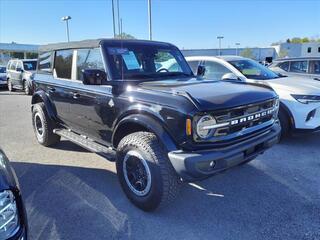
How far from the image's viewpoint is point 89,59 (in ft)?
13.8

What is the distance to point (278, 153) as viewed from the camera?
524 centimetres

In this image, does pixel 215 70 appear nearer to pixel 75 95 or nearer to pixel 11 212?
pixel 75 95

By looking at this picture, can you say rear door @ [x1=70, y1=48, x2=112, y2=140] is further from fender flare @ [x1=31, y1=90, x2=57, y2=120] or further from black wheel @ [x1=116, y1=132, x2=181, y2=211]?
fender flare @ [x1=31, y1=90, x2=57, y2=120]

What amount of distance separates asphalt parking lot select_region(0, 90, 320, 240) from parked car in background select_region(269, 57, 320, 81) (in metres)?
4.43

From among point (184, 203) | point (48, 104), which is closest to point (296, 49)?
point (48, 104)

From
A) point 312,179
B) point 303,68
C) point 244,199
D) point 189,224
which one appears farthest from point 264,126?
point 303,68

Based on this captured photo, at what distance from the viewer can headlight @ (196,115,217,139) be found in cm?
287

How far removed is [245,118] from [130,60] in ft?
5.76

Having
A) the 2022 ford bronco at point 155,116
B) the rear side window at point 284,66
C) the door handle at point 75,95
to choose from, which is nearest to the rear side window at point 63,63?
the 2022 ford bronco at point 155,116

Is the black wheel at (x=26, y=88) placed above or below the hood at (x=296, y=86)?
below

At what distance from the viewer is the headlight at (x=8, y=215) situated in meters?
1.82

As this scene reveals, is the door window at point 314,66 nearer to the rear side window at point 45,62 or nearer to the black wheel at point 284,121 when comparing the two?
the black wheel at point 284,121

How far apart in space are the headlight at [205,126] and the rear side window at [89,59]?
1.66 metres

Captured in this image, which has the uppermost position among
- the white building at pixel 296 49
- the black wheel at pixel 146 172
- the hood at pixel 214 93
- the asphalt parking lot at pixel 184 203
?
the white building at pixel 296 49
